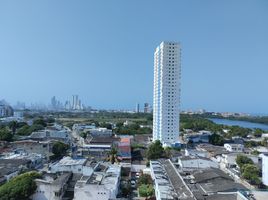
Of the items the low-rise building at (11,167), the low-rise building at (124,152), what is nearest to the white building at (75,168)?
the low-rise building at (11,167)

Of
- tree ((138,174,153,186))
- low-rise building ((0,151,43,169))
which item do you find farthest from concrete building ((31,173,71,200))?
low-rise building ((0,151,43,169))

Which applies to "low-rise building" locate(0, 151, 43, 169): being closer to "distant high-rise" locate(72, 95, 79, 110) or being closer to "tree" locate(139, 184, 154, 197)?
"tree" locate(139, 184, 154, 197)

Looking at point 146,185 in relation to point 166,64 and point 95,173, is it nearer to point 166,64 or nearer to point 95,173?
point 95,173

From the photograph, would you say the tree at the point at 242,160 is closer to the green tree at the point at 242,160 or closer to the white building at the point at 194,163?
the green tree at the point at 242,160

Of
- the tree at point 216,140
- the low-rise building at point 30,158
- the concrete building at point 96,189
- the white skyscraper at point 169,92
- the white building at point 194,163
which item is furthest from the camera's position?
the tree at point 216,140

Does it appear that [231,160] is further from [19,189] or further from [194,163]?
[19,189]

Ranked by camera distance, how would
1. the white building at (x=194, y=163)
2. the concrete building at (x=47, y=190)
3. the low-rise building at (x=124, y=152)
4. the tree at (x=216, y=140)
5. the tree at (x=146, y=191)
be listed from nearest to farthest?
the concrete building at (x=47, y=190) → the tree at (x=146, y=191) → the white building at (x=194, y=163) → the low-rise building at (x=124, y=152) → the tree at (x=216, y=140)

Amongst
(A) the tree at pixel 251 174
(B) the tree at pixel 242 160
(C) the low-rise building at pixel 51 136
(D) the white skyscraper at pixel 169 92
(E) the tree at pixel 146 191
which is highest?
(D) the white skyscraper at pixel 169 92

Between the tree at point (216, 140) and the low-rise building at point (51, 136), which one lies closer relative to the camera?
the low-rise building at point (51, 136)

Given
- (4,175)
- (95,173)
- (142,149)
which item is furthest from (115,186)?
(142,149)
